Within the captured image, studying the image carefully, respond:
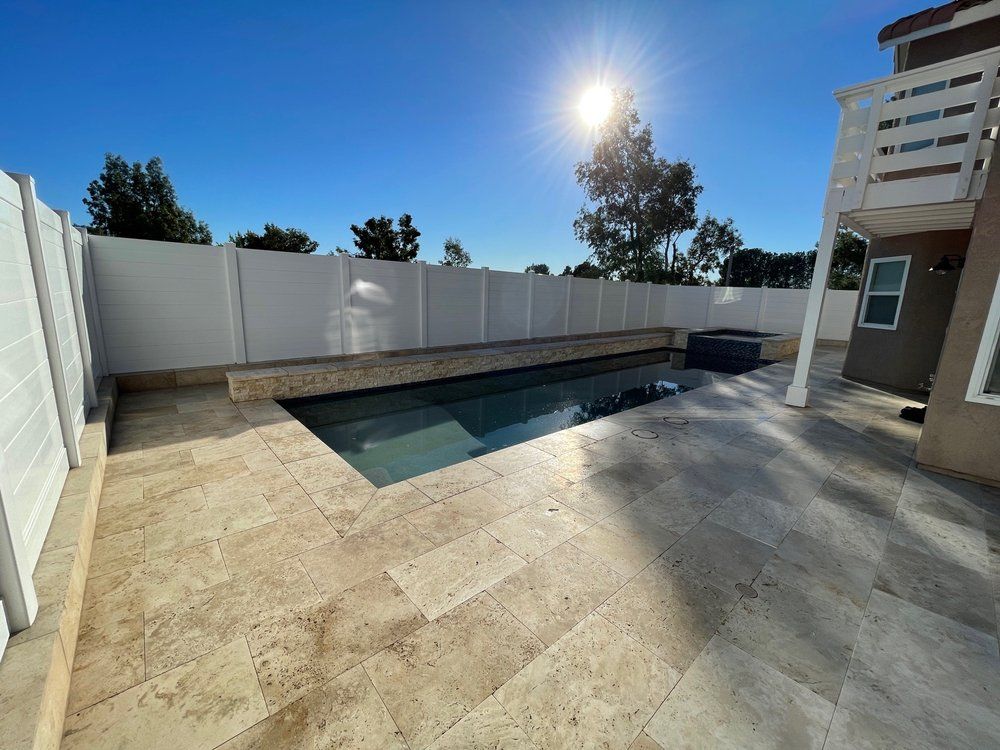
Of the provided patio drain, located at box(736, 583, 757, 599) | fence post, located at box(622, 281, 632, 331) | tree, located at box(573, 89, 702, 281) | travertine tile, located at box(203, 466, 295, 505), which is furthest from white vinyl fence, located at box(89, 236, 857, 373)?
tree, located at box(573, 89, 702, 281)

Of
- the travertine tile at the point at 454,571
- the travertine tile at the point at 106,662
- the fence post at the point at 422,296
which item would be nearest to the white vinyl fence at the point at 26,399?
the travertine tile at the point at 106,662

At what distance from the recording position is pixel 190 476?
3.20 metres

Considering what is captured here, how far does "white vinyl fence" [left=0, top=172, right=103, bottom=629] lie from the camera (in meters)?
1.41

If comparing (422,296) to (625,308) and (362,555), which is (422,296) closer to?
(362,555)

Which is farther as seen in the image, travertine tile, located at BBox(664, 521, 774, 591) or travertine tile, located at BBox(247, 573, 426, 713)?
travertine tile, located at BBox(664, 521, 774, 591)

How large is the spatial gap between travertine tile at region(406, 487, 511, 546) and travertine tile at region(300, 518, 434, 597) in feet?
0.28

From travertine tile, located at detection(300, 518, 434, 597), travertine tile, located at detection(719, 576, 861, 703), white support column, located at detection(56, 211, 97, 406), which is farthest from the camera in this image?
white support column, located at detection(56, 211, 97, 406)

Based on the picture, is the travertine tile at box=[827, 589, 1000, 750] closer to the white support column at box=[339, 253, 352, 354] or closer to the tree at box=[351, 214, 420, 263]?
the white support column at box=[339, 253, 352, 354]

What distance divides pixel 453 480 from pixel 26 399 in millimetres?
2518

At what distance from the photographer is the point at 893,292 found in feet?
22.6

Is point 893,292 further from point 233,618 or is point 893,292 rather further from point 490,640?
point 233,618

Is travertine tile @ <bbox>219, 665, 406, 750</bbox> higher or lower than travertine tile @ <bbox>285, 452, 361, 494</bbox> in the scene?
higher

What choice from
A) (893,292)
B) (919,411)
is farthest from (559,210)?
(919,411)

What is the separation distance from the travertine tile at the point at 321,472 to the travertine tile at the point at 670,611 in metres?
2.28
